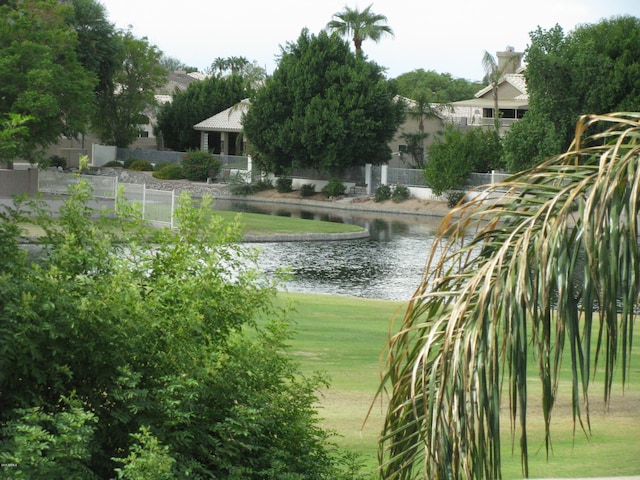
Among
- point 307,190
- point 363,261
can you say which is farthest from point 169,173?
point 363,261

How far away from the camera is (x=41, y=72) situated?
44.7m

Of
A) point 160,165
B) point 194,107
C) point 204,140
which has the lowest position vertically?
point 160,165

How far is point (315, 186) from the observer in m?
62.2

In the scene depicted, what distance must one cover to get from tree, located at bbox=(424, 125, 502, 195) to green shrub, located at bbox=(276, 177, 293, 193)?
9791 mm

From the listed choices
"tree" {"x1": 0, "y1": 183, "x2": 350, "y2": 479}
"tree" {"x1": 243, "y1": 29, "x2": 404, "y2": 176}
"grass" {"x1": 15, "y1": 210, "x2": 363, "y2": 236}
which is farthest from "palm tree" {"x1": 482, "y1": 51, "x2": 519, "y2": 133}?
"tree" {"x1": 0, "y1": 183, "x2": 350, "y2": 479}

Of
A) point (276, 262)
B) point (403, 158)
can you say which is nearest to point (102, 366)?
point (276, 262)

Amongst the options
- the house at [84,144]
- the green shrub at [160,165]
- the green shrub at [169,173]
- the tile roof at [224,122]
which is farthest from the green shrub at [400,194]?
the house at [84,144]

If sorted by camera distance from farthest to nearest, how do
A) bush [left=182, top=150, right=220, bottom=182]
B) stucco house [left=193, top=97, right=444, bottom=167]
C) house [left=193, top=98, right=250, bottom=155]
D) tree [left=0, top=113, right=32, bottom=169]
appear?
house [left=193, top=98, right=250, bottom=155] → stucco house [left=193, top=97, right=444, bottom=167] → bush [left=182, top=150, right=220, bottom=182] → tree [left=0, top=113, right=32, bottom=169]

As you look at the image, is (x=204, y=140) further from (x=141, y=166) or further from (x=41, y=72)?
(x=41, y=72)

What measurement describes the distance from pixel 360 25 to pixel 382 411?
63552 millimetres

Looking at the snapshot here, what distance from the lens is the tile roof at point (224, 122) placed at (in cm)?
7438

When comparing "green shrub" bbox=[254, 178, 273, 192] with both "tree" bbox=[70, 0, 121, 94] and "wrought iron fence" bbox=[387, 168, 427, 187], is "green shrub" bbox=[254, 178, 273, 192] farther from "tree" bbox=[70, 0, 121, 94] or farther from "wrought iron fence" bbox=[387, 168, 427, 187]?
"tree" bbox=[70, 0, 121, 94]

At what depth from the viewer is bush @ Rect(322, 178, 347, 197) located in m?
59.6

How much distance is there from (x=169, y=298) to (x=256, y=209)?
46.1m
